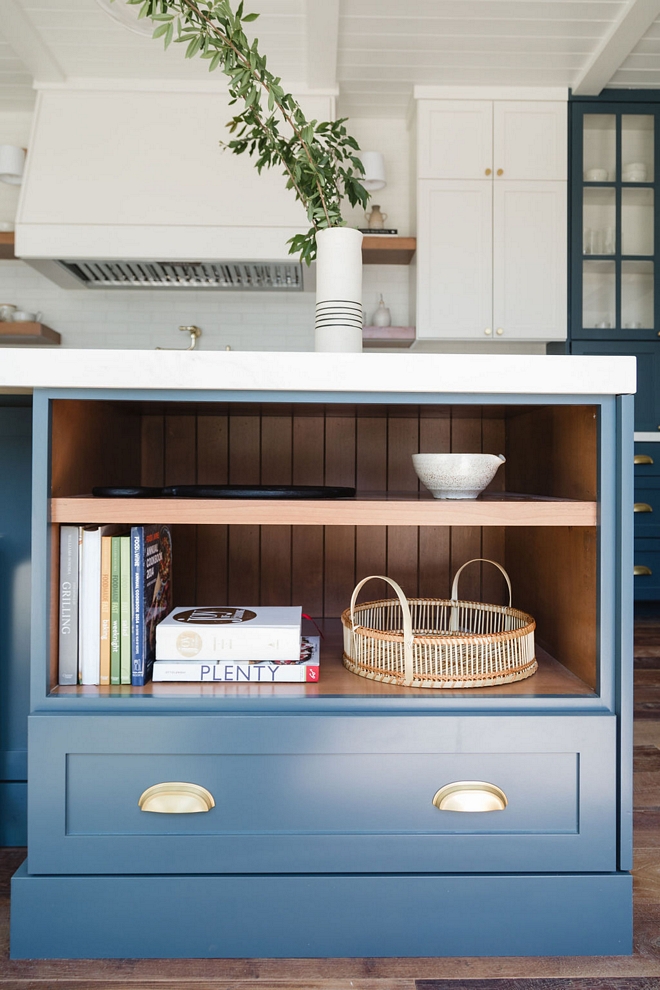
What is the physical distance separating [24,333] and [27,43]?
1.35 meters

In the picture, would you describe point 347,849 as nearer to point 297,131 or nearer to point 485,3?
point 297,131

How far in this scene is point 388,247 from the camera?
3736 millimetres

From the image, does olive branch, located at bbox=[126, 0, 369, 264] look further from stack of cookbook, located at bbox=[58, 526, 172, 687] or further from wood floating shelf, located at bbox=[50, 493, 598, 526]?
stack of cookbook, located at bbox=[58, 526, 172, 687]

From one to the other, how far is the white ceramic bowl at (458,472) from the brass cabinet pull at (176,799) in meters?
0.60

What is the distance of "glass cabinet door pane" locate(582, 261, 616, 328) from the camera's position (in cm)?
384

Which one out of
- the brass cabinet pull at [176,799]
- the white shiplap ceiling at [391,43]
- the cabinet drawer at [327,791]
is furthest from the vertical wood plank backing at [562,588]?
the white shiplap ceiling at [391,43]

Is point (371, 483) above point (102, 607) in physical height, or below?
above

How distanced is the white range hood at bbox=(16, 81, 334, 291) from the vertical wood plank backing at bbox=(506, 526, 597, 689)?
2.33 metres

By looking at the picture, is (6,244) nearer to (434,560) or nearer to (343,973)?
(434,560)

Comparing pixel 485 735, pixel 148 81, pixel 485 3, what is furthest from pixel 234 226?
pixel 485 735

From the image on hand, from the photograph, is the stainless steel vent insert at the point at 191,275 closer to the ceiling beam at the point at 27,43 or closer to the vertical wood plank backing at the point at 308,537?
the ceiling beam at the point at 27,43

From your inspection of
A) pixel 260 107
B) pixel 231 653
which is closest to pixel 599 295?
pixel 260 107

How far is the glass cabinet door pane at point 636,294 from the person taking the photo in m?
3.89

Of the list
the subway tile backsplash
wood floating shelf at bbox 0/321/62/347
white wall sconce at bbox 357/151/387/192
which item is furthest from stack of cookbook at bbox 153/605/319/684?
white wall sconce at bbox 357/151/387/192
